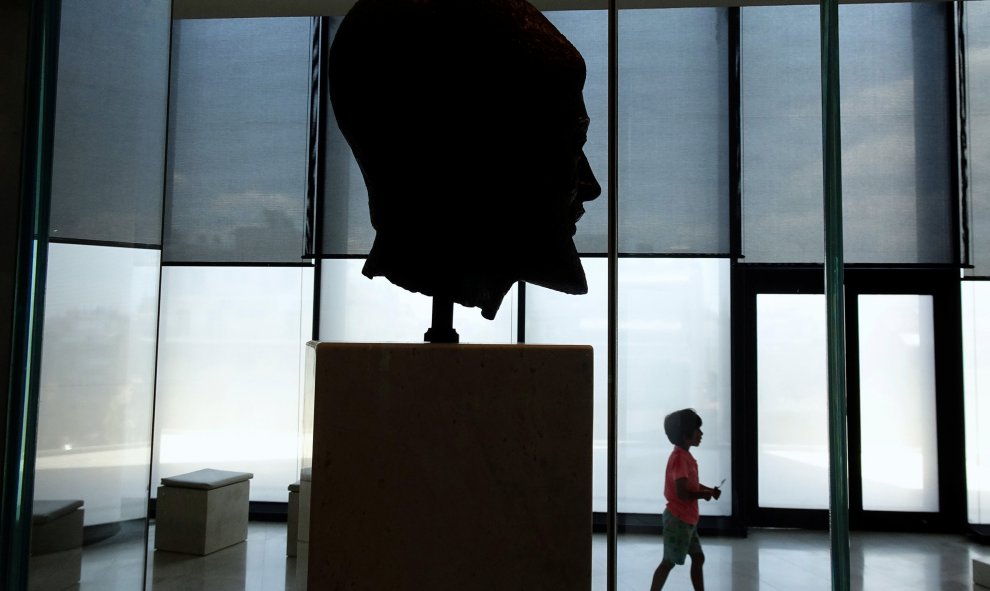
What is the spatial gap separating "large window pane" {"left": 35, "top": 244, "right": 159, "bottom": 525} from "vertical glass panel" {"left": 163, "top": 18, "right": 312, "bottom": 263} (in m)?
2.67

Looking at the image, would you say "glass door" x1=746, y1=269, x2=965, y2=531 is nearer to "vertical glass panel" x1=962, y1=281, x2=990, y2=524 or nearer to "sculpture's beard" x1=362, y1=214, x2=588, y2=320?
"vertical glass panel" x1=962, y1=281, x2=990, y2=524

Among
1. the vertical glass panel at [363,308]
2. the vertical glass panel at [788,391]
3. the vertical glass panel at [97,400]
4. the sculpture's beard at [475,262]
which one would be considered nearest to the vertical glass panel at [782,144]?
the vertical glass panel at [788,391]

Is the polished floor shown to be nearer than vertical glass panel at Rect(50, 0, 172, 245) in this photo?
No

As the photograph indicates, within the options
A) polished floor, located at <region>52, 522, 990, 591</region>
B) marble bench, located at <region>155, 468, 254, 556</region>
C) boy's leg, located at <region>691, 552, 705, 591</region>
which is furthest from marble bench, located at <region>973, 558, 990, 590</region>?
marble bench, located at <region>155, 468, 254, 556</region>

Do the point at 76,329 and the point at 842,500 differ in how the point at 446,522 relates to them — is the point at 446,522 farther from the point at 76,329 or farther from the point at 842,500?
the point at 76,329

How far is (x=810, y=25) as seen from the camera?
5.50 metres

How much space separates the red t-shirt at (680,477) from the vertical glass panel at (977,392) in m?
3.03

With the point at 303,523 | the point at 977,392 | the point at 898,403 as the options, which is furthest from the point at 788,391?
the point at 303,523

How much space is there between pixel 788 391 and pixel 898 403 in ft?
3.01

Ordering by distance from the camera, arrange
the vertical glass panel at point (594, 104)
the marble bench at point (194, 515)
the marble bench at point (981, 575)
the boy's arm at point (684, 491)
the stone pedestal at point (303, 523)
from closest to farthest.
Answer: the stone pedestal at point (303, 523) < the boy's arm at point (684, 491) < the marble bench at point (981, 575) < the marble bench at point (194, 515) < the vertical glass panel at point (594, 104)

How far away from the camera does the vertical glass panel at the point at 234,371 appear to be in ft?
19.0

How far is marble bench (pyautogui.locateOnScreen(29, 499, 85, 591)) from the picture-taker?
256cm

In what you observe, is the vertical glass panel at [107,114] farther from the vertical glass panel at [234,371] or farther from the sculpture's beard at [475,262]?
the vertical glass panel at [234,371]

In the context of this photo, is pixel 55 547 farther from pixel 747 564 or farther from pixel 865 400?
pixel 865 400
